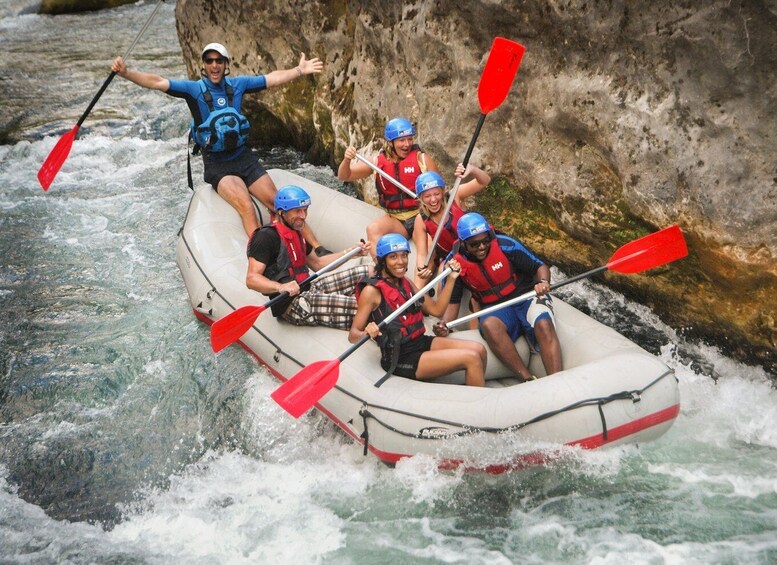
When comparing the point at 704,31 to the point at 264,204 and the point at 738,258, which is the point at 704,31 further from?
the point at 264,204

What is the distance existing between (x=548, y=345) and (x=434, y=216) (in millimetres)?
1130

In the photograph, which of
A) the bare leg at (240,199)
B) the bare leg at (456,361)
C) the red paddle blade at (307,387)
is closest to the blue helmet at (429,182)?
the bare leg at (456,361)

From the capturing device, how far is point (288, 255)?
503 centimetres

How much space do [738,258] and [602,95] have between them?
130 centimetres

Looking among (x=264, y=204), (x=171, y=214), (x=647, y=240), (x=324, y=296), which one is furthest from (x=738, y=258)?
(x=171, y=214)

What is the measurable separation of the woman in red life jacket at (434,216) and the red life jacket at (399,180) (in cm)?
30

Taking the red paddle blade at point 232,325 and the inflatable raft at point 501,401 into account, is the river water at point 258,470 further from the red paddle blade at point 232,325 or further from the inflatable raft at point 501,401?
the red paddle blade at point 232,325

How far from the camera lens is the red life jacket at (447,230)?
520cm

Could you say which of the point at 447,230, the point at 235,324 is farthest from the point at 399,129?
the point at 235,324

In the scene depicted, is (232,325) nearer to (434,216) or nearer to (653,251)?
(434,216)

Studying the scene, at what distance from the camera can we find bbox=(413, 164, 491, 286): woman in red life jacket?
510cm

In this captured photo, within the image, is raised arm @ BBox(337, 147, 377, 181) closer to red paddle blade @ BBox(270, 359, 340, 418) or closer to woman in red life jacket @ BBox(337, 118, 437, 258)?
woman in red life jacket @ BBox(337, 118, 437, 258)

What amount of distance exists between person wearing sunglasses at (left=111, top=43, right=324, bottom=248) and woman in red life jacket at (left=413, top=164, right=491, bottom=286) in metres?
0.91

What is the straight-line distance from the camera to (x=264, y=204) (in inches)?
251
